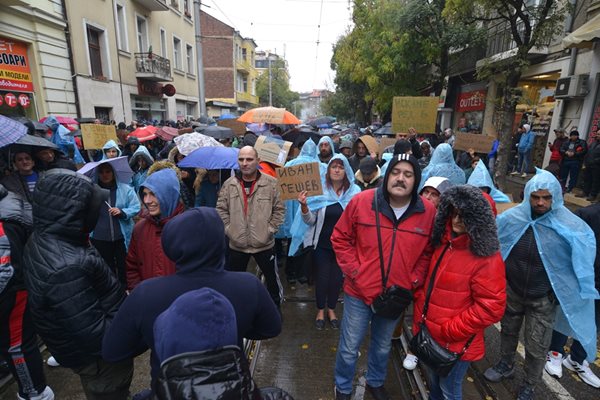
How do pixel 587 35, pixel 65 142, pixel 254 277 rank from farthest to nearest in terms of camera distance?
pixel 587 35
pixel 65 142
pixel 254 277

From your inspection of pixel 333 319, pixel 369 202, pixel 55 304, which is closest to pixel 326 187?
pixel 369 202

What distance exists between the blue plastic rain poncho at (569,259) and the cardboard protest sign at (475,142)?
350 cm

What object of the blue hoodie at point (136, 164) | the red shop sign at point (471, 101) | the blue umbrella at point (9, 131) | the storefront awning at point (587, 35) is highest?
the storefront awning at point (587, 35)

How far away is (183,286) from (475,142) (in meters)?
5.89

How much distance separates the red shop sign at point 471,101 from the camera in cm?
1555

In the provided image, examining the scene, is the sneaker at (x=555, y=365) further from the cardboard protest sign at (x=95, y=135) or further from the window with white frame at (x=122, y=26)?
the window with white frame at (x=122, y=26)

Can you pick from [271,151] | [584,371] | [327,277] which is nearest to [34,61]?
[271,151]

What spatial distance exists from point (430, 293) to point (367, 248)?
528 mm

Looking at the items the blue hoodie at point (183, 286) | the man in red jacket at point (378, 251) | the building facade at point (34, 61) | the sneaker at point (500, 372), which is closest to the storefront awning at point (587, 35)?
the sneaker at point (500, 372)

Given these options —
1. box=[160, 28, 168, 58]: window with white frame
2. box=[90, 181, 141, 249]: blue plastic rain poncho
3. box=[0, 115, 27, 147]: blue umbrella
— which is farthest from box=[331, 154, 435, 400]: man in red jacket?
box=[160, 28, 168, 58]: window with white frame

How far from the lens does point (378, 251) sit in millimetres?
2445

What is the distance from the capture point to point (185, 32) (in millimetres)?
21766

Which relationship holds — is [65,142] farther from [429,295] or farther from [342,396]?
[429,295]

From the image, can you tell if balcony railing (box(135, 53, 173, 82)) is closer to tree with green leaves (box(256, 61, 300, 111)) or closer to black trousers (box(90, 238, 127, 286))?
black trousers (box(90, 238, 127, 286))
